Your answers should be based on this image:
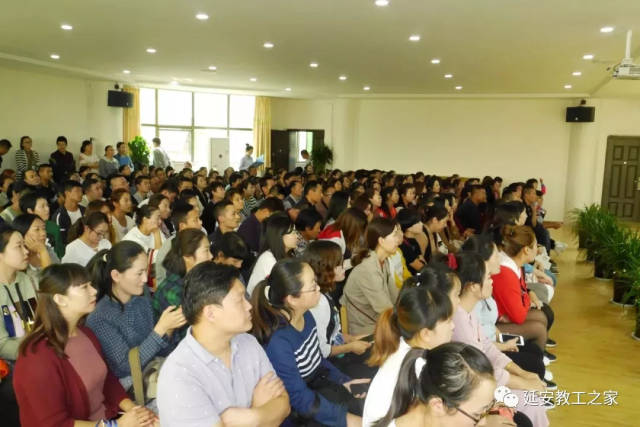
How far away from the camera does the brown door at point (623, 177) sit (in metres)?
13.2

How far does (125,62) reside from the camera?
10023 mm

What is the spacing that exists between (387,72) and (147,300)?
27.9 ft

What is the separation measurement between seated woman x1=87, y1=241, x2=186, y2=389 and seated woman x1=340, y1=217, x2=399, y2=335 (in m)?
1.37

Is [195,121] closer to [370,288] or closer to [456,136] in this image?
[456,136]

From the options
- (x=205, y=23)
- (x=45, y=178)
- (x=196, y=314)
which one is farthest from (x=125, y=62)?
(x=196, y=314)

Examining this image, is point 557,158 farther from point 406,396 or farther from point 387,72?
point 406,396

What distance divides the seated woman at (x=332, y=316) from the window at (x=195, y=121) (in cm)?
1286

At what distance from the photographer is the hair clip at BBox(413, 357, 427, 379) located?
5.51 ft

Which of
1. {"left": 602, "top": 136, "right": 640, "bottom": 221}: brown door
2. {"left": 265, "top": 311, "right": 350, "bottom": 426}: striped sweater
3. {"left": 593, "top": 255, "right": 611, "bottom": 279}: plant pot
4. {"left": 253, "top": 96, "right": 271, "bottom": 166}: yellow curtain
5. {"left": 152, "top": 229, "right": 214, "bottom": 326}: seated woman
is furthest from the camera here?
{"left": 253, "top": 96, "right": 271, "bottom": 166}: yellow curtain

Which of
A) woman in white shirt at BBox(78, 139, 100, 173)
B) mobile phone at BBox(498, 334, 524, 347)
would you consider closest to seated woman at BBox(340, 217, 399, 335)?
mobile phone at BBox(498, 334, 524, 347)

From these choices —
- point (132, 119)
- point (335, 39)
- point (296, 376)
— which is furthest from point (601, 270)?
point (132, 119)

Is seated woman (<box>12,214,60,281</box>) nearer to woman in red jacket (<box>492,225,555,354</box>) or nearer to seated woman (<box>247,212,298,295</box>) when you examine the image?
seated woman (<box>247,212,298,295</box>)

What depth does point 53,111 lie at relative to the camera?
1169cm

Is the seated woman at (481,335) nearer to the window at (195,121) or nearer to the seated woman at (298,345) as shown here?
the seated woman at (298,345)
